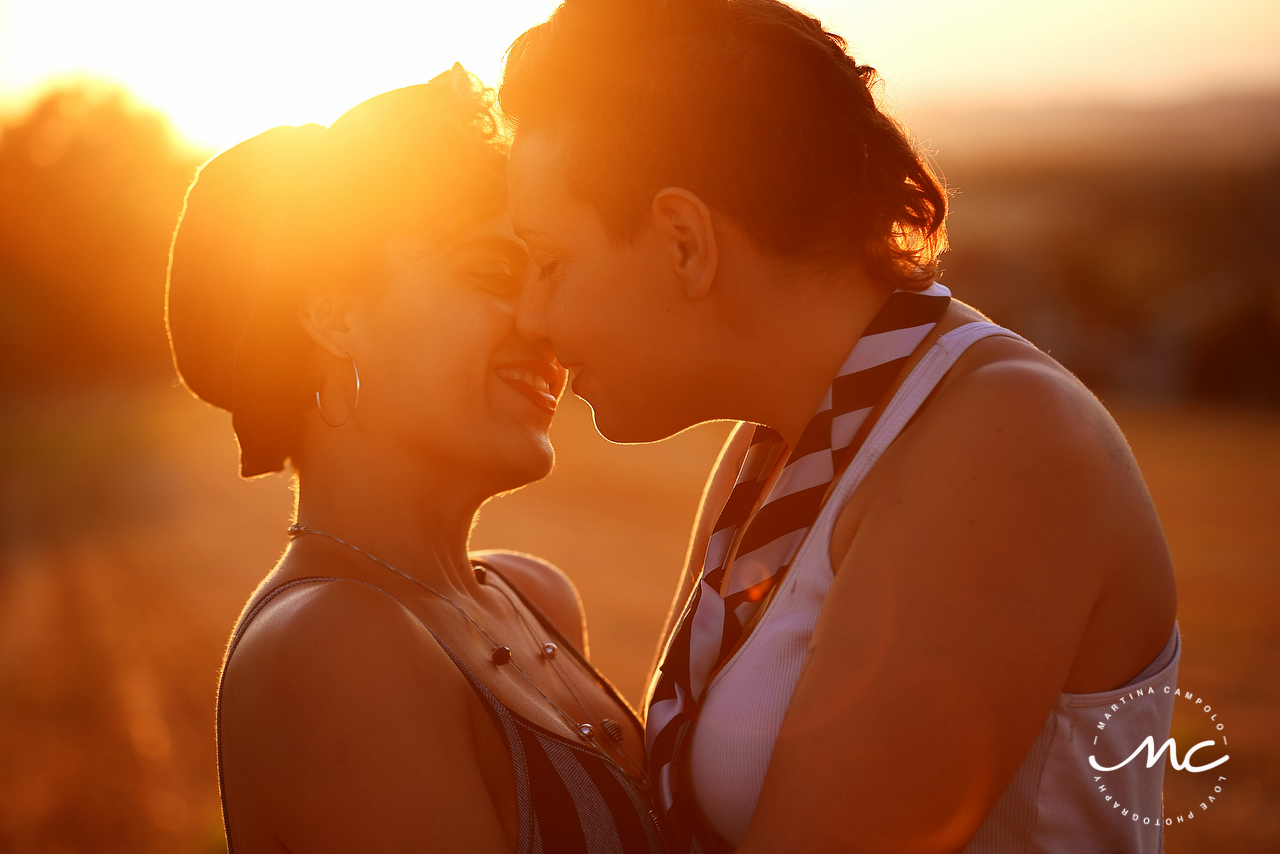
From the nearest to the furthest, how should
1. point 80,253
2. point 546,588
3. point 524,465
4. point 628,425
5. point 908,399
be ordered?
point 908,399 → point 628,425 → point 524,465 → point 546,588 → point 80,253

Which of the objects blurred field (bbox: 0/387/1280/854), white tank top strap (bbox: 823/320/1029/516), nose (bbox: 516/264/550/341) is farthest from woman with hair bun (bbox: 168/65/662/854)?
blurred field (bbox: 0/387/1280/854)

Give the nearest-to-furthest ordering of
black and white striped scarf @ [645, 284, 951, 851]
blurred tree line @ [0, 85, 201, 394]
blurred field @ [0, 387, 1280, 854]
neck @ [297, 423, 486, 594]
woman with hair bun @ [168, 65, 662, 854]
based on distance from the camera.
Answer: black and white striped scarf @ [645, 284, 951, 851], woman with hair bun @ [168, 65, 662, 854], neck @ [297, 423, 486, 594], blurred field @ [0, 387, 1280, 854], blurred tree line @ [0, 85, 201, 394]

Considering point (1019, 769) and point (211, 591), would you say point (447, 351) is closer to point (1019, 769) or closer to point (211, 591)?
point (1019, 769)

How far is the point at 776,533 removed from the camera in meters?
2.23

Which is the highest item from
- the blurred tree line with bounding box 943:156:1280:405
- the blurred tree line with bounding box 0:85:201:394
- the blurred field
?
the blurred tree line with bounding box 0:85:201:394

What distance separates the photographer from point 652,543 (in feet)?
50.9

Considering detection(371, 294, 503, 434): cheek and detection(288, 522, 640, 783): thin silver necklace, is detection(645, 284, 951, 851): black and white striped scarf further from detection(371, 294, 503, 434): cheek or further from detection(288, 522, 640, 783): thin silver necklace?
detection(371, 294, 503, 434): cheek

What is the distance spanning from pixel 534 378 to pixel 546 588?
0.97 metres

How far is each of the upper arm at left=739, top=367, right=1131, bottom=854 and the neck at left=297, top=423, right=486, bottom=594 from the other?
130 cm

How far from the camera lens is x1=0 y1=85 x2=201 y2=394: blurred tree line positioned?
36.0 meters

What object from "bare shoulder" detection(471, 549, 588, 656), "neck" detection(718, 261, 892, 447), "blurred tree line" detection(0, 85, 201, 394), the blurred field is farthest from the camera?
"blurred tree line" detection(0, 85, 201, 394)

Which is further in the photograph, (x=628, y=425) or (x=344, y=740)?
(x=628, y=425)

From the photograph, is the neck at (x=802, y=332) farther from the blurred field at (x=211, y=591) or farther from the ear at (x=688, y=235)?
the blurred field at (x=211, y=591)

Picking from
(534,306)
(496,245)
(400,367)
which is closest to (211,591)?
(400,367)
